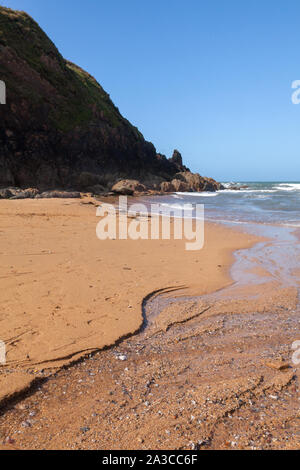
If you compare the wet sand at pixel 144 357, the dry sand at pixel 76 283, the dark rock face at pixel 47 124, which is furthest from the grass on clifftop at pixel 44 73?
the wet sand at pixel 144 357

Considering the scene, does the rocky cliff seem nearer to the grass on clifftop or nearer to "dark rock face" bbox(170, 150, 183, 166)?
the grass on clifftop

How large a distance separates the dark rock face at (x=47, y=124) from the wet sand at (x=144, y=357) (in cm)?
2322

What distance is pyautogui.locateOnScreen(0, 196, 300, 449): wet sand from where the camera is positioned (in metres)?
1.88

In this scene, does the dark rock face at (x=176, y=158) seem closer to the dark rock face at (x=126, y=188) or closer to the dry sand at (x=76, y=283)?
the dark rock face at (x=126, y=188)

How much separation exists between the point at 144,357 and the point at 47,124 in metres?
29.9

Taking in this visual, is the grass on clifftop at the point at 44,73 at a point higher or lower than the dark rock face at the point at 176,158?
higher

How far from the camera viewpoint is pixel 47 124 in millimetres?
28109

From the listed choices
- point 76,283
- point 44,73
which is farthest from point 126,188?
point 76,283

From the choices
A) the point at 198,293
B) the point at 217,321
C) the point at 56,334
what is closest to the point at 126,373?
the point at 56,334

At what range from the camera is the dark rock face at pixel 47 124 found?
2578 cm

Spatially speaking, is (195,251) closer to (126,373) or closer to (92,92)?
(126,373)

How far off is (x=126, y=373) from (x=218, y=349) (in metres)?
1.02

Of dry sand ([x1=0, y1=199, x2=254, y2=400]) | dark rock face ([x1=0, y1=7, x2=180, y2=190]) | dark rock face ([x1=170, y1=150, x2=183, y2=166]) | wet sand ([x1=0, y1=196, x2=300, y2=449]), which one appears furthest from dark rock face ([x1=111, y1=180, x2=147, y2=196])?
dark rock face ([x1=170, y1=150, x2=183, y2=166])

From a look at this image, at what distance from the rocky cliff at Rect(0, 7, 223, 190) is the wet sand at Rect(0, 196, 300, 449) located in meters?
23.1
